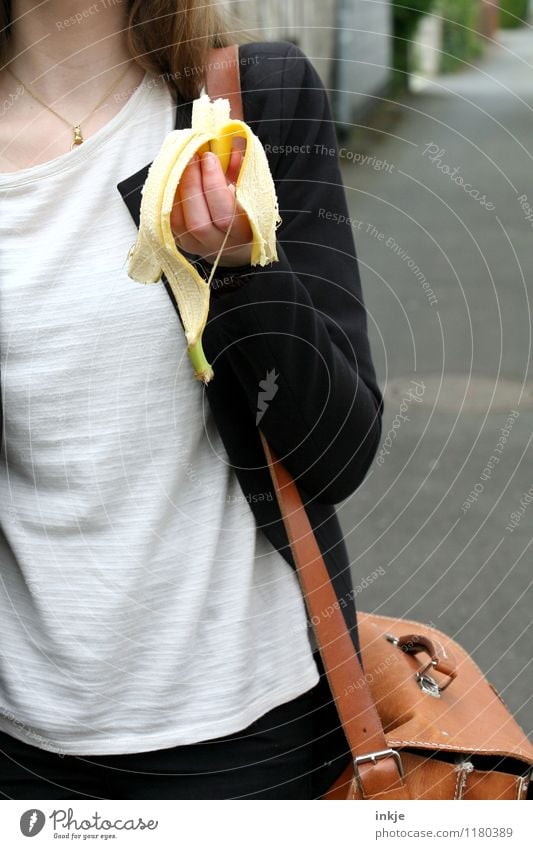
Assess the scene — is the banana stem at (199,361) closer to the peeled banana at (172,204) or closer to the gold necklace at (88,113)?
the peeled banana at (172,204)

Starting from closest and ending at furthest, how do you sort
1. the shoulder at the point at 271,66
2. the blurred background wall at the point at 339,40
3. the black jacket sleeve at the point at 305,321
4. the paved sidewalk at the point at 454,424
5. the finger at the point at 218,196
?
1. the finger at the point at 218,196
2. the black jacket sleeve at the point at 305,321
3. the shoulder at the point at 271,66
4. the paved sidewalk at the point at 454,424
5. the blurred background wall at the point at 339,40

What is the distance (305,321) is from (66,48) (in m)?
0.39

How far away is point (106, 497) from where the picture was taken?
3.59ft

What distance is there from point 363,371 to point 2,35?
0.51 metres

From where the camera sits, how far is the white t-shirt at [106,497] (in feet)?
3.57

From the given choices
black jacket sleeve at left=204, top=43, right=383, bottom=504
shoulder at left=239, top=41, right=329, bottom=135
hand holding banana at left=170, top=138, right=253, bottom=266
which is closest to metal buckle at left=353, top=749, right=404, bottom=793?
black jacket sleeve at left=204, top=43, right=383, bottom=504

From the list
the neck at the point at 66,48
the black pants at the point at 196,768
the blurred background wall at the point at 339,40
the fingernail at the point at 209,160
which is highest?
the blurred background wall at the point at 339,40

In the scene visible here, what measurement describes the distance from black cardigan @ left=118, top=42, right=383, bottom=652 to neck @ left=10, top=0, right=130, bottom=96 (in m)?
0.11

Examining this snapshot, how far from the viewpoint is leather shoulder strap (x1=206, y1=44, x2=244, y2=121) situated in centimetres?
113

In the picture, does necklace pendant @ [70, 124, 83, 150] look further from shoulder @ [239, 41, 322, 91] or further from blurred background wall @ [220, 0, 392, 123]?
blurred background wall @ [220, 0, 392, 123]

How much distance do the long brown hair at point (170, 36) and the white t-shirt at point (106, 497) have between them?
99 mm

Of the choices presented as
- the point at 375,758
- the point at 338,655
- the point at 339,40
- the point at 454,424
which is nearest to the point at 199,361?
the point at 338,655

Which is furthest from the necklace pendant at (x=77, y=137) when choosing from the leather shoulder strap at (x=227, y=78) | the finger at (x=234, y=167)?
the finger at (x=234, y=167)
